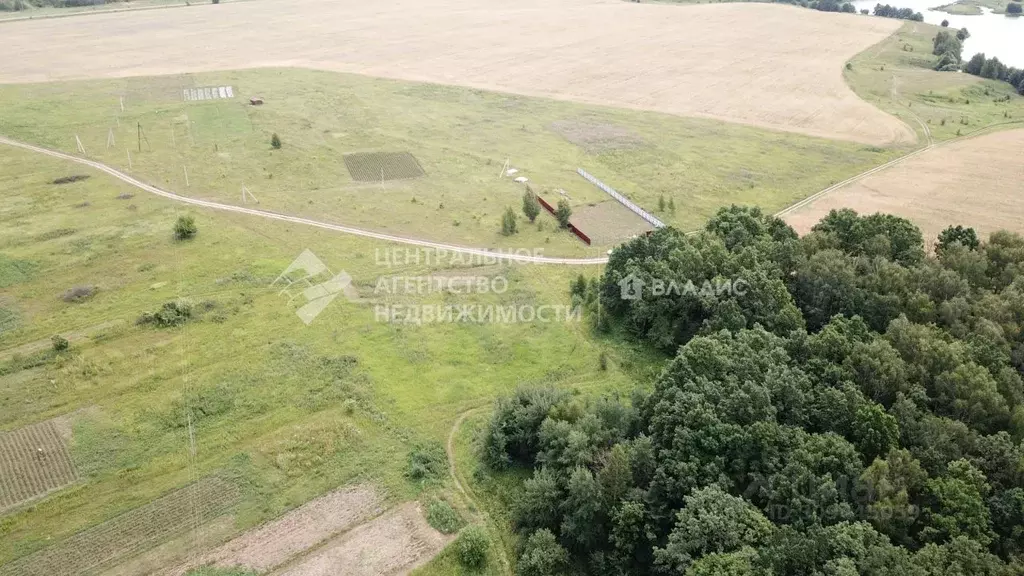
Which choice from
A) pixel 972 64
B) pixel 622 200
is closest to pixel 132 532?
pixel 622 200

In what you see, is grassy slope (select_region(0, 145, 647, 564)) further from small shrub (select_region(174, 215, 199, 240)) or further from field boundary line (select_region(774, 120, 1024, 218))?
field boundary line (select_region(774, 120, 1024, 218))

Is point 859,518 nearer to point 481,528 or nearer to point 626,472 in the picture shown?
point 626,472

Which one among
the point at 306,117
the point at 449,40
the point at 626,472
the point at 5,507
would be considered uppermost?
the point at 449,40

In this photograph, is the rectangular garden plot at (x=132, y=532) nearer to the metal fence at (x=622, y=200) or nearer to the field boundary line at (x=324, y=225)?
the field boundary line at (x=324, y=225)

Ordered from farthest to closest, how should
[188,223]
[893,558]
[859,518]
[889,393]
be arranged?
[188,223]
[889,393]
[859,518]
[893,558]

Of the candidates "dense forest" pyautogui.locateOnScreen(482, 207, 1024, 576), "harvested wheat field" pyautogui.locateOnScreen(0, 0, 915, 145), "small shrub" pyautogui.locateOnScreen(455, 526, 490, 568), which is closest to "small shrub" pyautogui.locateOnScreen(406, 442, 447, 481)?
"dense forest" pyautogui.locateOnScreen(482, 207, 1024, 576)

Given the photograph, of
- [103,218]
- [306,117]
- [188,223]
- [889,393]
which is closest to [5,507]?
[188,223]

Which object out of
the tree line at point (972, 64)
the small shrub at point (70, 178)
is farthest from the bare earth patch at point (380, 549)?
the tree line at point (972, 64)

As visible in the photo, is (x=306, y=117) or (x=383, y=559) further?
(x=306, y=117)
